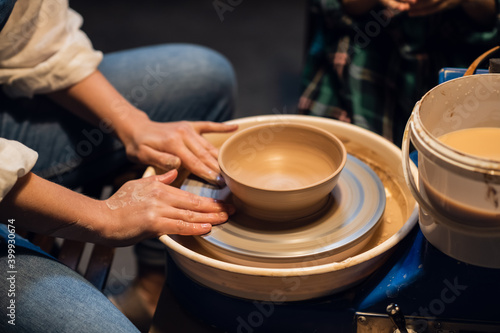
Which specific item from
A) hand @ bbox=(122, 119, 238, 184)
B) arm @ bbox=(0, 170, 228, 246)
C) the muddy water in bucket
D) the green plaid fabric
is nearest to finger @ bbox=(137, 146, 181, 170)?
hand @ bbox=(122, 119, 238, 184)

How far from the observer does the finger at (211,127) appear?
104cm

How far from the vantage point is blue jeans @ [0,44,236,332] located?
2.53ft

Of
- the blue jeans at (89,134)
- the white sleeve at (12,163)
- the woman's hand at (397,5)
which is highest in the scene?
the woman's hand at (397,5)

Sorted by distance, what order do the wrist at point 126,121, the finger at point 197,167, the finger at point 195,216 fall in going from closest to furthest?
the finger at point 195,216, the finger at point 197,167, the wrist at point 126,121

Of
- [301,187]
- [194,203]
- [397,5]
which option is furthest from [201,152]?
[397,5]

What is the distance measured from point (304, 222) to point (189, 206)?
0.20m

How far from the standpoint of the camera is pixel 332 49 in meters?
1.44

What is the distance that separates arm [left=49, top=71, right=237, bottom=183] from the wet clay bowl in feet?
0.23

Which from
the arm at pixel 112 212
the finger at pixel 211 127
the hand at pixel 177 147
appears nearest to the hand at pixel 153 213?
the arm at pixel 112 212

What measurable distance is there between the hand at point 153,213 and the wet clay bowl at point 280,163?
6 centimetres

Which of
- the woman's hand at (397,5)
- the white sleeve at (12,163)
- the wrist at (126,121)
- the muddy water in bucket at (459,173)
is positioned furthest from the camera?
the woman's hand at (397,5)

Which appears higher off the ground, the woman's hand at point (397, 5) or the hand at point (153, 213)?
the woman's hand at point (397, 5)

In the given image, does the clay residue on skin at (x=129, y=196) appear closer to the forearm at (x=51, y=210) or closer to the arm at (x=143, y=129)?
the forearm at (x=51, y=210)

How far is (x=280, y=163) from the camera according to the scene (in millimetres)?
993
